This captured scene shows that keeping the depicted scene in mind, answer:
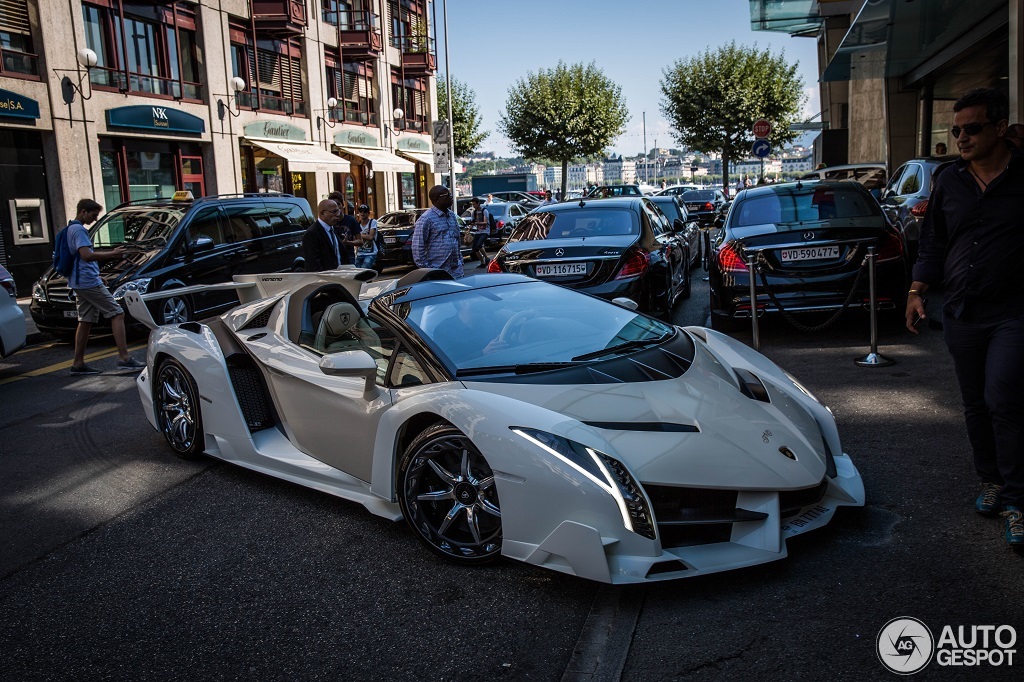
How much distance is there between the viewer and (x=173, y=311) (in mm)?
11750

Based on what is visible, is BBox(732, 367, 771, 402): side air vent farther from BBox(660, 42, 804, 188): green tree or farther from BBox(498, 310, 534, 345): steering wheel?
BBox(660, 42, 804, 188): green tree

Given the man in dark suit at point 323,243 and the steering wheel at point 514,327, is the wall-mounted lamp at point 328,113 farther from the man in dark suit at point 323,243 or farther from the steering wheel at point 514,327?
the steering wheel at point 514,327

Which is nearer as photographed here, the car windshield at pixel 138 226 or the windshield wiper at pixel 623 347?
the windshield wiper at pixel 623 347

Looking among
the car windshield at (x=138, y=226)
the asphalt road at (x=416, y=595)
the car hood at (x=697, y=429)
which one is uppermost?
the car windshield at (x=138, y=226)

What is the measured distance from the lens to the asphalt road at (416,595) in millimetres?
2973

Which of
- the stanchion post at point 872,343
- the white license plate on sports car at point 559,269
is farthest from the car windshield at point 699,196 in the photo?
the stanchion post at point 872,343

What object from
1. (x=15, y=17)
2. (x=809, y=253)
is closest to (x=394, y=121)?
(x=15, y=17)

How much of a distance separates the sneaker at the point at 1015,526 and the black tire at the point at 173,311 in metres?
10.1

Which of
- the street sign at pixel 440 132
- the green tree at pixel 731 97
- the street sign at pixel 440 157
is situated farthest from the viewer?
the green tree at pixel 731 97

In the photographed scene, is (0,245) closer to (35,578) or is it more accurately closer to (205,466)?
(205,466)

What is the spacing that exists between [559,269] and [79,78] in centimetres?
1654

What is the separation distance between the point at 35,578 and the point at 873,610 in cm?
351

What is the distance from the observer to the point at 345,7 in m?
35.3

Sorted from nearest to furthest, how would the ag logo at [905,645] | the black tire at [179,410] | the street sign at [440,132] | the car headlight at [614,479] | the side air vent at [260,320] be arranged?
the ag logo at [905,645], the car headlight at [614,479], the side air vent at [260,320], the black tire at [179,410], the street sign at [440,132]
